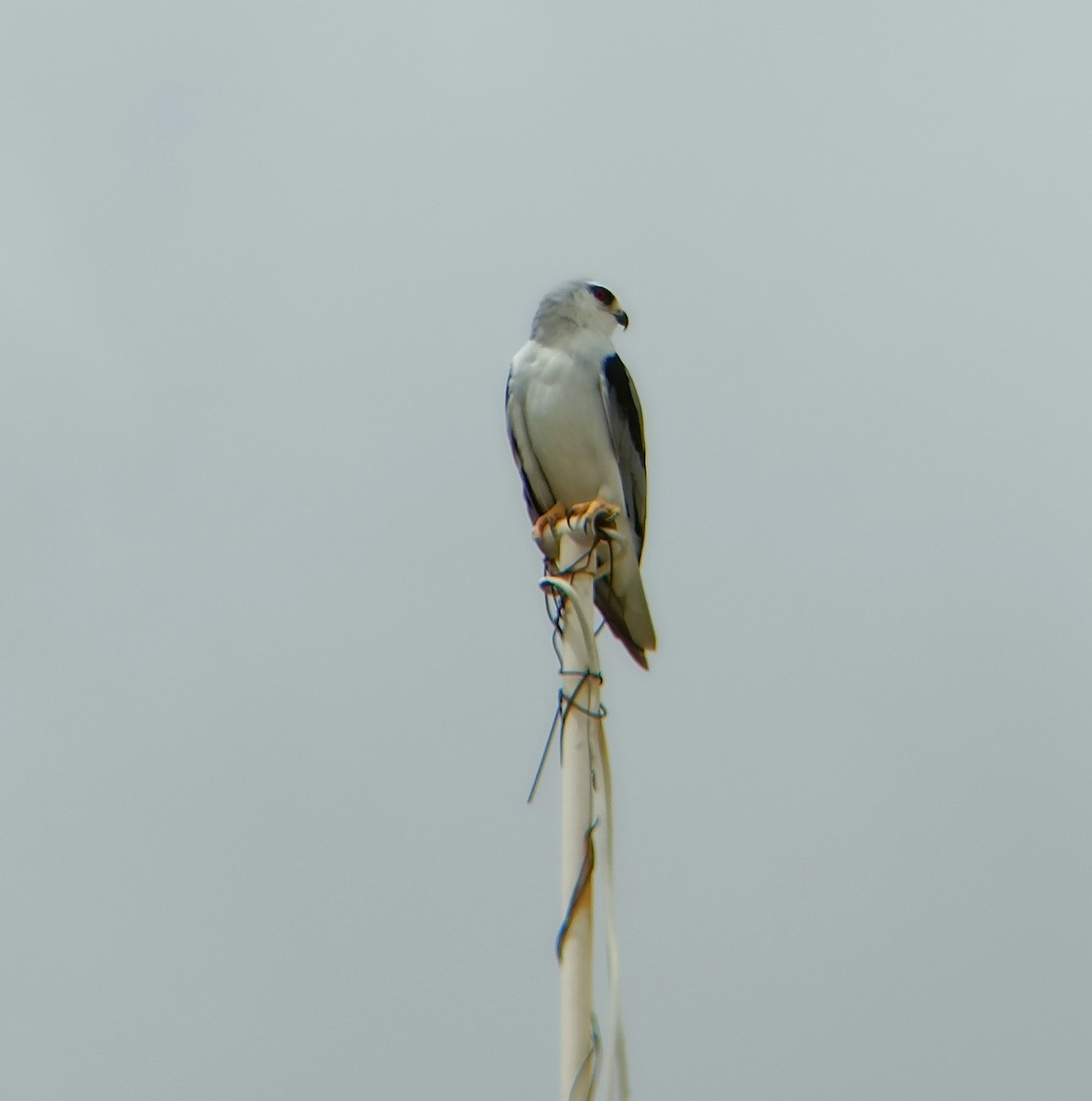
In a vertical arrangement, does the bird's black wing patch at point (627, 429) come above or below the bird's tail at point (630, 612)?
above

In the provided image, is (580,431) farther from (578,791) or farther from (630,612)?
(578,791)

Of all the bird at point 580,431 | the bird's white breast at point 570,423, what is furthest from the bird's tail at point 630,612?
the bird's white breast at point 570,423

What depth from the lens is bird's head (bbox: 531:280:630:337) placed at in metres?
7.53

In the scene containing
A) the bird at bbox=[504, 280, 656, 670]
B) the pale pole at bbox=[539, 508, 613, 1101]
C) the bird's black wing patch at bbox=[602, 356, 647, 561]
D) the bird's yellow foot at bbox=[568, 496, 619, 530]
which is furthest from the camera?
the bird's black wing patch at bbox=[602, 356, 647, 561]

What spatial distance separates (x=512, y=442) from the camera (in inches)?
291

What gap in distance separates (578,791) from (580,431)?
9.74 feet

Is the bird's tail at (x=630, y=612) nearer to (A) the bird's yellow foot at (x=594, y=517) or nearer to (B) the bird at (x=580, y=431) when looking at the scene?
(B) the bird at (x=580, y=431)

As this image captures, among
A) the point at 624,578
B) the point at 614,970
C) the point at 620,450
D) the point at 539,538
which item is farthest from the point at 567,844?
the point at 620,450

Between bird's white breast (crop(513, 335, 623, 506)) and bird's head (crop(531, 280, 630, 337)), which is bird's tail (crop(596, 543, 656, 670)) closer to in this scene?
bird's white breast (crop(513, 335, 623, 506))

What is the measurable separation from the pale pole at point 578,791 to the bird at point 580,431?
184 cm

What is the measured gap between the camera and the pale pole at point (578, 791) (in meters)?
4.10

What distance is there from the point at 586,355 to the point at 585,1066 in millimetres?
4048

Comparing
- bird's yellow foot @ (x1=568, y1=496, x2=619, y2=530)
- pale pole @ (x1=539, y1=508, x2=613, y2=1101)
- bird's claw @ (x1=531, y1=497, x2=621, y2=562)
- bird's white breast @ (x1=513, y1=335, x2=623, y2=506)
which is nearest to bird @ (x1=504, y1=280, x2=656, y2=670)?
bird's white breast @ (x1=513, y1=335, x2=623, y2=506)

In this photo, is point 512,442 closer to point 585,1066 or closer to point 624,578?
point 624,578
